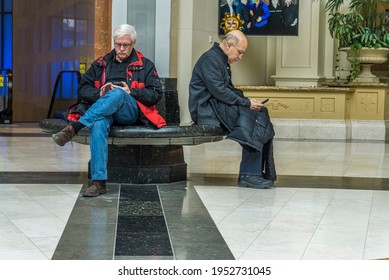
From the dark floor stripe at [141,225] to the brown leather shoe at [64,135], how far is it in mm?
597

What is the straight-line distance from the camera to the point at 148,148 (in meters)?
7.58

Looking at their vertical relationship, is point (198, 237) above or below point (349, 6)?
below

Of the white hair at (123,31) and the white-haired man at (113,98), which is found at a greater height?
the white hair at (123,31)

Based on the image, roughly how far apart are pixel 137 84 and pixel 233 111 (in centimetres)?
85

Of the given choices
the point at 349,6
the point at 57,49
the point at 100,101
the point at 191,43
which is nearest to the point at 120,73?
the point at 100,101

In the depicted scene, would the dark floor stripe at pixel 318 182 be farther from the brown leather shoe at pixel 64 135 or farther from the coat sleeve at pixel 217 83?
the brown leather shoe at pixel 64 135

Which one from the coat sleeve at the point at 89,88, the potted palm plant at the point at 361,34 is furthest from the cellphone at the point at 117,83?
the potted palm plant at the point at 361,34

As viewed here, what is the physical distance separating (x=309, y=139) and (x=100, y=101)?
24.8 feet

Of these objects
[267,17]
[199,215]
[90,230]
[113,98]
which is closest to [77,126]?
[113,98]

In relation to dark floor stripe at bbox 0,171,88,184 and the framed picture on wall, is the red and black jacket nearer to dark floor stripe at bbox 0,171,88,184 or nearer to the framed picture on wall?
dark floor stripe at bbox 0,171,88,184

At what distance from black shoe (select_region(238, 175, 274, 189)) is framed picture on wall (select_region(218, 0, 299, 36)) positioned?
662 cm

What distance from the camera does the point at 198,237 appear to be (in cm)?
526

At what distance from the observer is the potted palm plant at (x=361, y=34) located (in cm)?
1402
